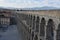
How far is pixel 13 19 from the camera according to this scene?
3506 cm

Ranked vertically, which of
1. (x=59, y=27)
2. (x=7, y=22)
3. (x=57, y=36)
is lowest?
(x=7, y=22)

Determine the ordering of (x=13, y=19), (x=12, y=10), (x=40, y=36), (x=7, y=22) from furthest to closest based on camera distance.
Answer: (x=12, y=10), (x=13, y=19), (x=7, y=22), (x=40, y=36)

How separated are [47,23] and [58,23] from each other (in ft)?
4.39

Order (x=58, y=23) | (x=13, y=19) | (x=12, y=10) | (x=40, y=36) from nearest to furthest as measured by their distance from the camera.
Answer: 1. (x=58, y=23)
2. (x=40, y=36)
3. (x=13, y=19)
4. (x=12, y=10)

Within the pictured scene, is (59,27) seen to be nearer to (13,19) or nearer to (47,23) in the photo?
(47,23)

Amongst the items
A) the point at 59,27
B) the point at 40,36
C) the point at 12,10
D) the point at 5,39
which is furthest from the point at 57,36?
the point at 12,10

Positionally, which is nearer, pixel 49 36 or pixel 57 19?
pixel 57 19

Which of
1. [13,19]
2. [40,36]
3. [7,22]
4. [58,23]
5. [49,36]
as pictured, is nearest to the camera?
[58,23]

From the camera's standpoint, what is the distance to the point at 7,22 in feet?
106

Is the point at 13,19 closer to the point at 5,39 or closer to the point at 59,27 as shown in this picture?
the point at 5,39

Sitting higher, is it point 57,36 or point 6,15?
point 57,36

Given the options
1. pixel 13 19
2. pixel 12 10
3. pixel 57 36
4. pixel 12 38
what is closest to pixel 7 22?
pixel 13 19

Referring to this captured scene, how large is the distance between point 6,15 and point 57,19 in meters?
31.0

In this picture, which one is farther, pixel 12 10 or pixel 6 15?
pixel 12 10
